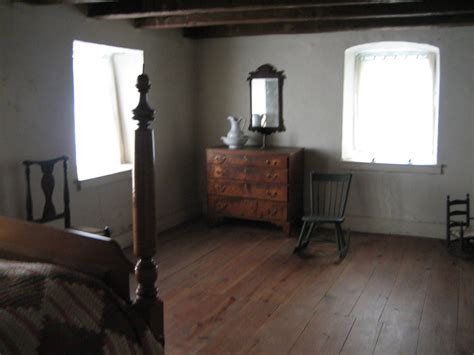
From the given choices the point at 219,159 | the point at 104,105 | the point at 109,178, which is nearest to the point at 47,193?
the point at 109,178

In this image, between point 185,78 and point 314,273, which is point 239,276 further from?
point 185,78

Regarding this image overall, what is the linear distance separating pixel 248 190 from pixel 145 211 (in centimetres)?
336

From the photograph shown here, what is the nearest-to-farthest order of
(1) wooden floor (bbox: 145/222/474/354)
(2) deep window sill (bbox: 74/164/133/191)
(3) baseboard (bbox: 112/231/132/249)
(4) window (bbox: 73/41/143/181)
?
(1) wooden floor (bbox: 145/222/474/354) < (2) deep window sill (bbox: 74/164/133/191) < (4) window (bbox: 73/41/143/181) < (3) baseboard (bbox: 112/231/132/249)

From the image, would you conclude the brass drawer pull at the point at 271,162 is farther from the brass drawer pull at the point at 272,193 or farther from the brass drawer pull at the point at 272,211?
the brass drawer pull at the point at 272,211

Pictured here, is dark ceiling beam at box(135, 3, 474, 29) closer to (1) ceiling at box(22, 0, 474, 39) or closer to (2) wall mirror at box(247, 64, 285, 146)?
(1) ceiling at box(22, 0, 474, 39)

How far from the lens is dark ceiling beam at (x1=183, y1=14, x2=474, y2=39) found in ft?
15.4

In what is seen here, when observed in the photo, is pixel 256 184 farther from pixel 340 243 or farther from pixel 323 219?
pixel 340 243

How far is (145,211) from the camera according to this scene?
6.80 feet

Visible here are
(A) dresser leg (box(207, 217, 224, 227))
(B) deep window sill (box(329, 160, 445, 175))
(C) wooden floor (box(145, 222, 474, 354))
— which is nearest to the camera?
(C) wooden floor (box(145, 222, 474, 354))

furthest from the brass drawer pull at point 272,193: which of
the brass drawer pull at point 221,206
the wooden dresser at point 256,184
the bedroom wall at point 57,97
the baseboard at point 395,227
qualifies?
the bedroom wall at point 57,97

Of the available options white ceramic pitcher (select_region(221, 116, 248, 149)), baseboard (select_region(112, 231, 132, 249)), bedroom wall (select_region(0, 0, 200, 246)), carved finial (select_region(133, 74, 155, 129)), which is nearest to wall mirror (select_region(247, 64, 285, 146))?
white ceramic pitcher (select_region(221, 116, 248, 149))

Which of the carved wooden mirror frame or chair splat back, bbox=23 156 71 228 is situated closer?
chair splat back, bbox=23 156 71 228

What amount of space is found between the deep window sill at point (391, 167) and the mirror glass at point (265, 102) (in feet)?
2.67

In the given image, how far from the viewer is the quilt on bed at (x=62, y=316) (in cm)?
166
